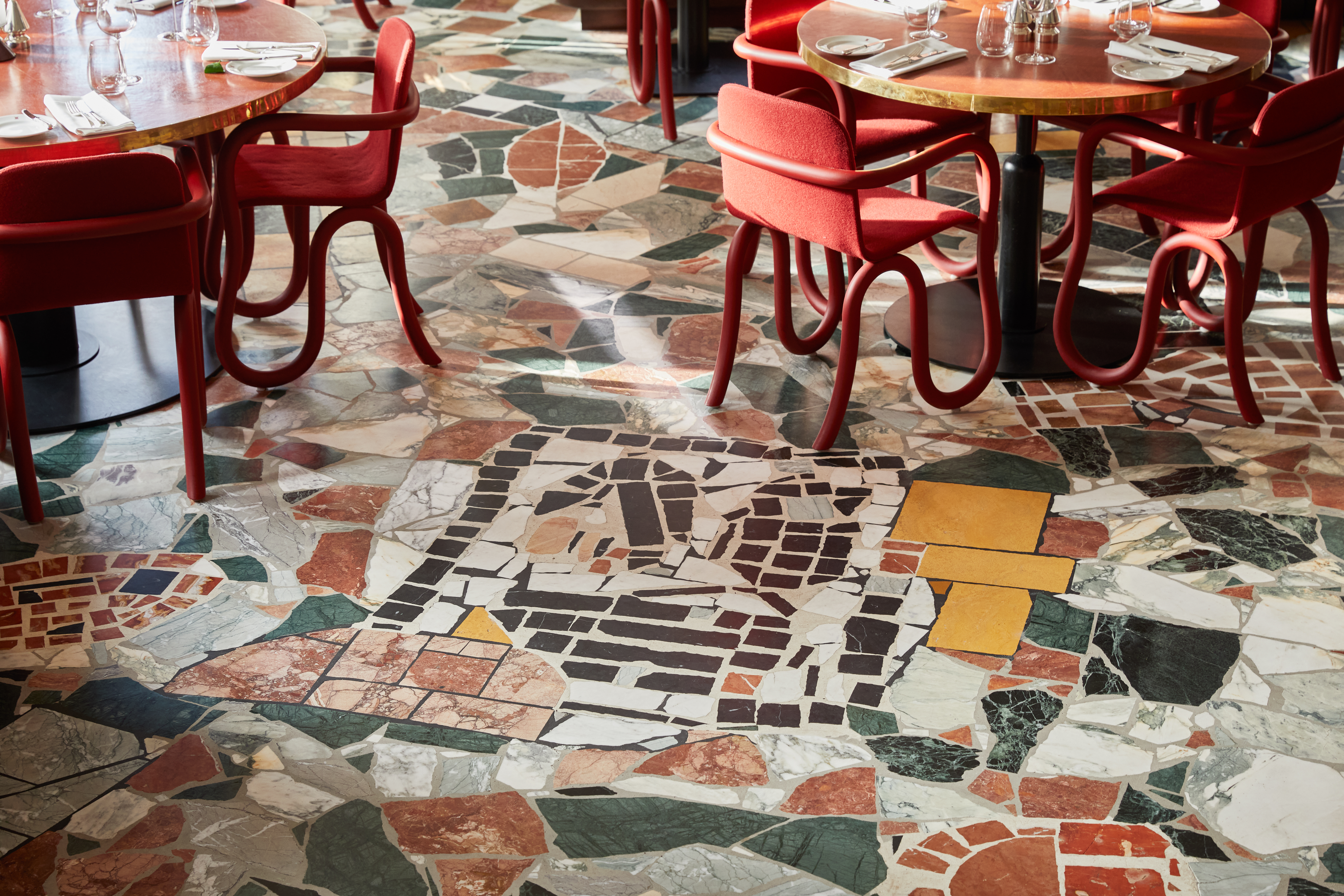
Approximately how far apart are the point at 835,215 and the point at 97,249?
1780 mm

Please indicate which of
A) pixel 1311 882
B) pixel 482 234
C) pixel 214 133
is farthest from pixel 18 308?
pixel 1311 882

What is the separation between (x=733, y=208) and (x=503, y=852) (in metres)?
1.88

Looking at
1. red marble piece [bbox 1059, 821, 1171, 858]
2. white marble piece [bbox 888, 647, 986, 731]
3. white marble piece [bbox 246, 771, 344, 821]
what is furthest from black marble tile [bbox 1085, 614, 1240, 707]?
white marble piece [bbox 246, 771, 344, 821]

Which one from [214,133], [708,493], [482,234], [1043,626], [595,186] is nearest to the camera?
[1043,626]

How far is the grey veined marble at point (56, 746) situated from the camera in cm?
245

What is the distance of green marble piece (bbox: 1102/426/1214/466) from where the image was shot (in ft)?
11.0

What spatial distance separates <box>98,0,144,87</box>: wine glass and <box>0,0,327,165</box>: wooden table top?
0.03m

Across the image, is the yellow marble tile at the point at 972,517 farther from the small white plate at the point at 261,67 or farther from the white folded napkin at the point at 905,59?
the small white plate at the point at 261,67

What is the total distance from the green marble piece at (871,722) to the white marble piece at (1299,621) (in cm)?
84

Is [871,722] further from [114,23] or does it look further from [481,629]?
[114,23]

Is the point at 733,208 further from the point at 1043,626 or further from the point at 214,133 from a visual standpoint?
the point at 214,133

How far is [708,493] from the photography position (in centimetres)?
330

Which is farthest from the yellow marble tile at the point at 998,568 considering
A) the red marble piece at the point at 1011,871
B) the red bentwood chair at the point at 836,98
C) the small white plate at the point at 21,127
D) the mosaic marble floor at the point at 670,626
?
the small white plate at the point at 21,127

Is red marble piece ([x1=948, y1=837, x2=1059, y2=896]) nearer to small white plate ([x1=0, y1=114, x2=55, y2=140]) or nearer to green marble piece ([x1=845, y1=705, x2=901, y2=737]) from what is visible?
green marble piece ([x1=845, y1=705, x2=901, y2=737])
